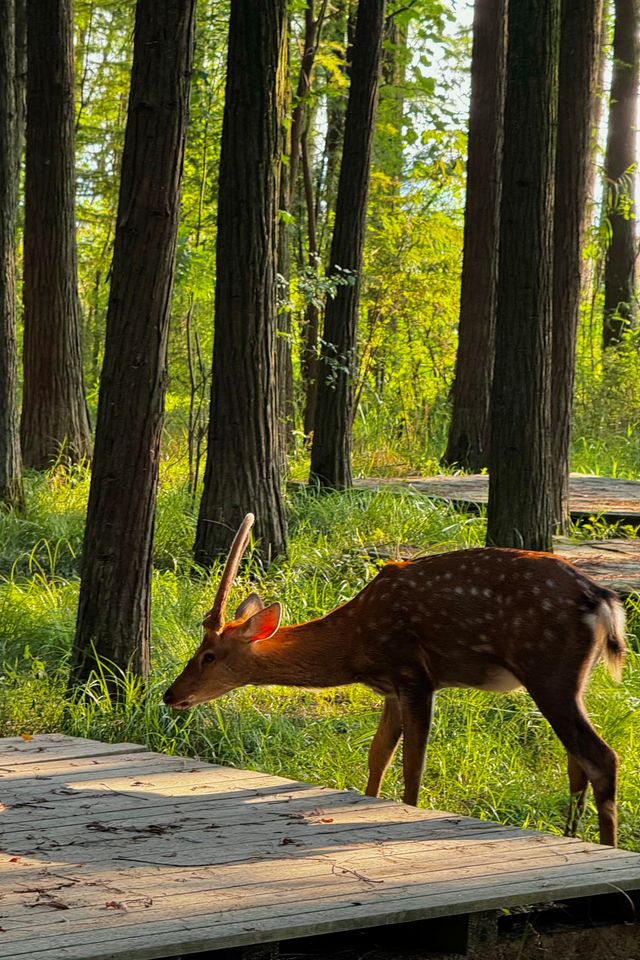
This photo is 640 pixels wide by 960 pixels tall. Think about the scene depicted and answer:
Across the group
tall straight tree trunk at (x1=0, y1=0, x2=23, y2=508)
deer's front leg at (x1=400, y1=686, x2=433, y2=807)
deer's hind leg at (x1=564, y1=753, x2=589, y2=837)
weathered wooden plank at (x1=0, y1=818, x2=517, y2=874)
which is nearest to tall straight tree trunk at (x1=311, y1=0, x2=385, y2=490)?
tall straight tree trunk at (x1=0, y1=0, x2=23, y2=508)

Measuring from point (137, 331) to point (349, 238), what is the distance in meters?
6.31

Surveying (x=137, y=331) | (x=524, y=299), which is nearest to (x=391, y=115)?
(x=524, y=299)

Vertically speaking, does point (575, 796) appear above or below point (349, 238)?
below

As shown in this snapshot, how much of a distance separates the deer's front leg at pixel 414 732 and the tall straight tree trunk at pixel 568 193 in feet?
19.2

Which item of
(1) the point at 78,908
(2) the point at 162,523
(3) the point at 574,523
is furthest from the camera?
(3) the point at 574,523

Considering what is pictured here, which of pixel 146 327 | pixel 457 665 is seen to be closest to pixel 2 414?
pixel 146 327

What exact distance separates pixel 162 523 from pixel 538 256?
3.64 m

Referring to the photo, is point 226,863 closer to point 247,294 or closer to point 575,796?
point 575,796

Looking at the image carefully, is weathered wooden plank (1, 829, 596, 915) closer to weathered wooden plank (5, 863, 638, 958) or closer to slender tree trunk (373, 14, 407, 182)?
weathered wooden plank (5, 863, 638, 958)

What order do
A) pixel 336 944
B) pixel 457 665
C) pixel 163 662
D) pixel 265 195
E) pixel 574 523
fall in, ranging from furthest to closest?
1. pixel 574 523
2. pixel 265 195
3. pixel 163 662
4. pixel 457 665
5. pixel 336 944

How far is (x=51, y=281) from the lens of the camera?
14.8 m

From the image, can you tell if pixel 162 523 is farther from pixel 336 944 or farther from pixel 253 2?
pixel 336 944

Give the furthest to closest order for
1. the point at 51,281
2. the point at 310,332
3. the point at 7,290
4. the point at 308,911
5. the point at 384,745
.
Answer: the point at 310,332
the point at 51,281
the point at 7,290
the point at 384,745
the point at 308,911

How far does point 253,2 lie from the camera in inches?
401
